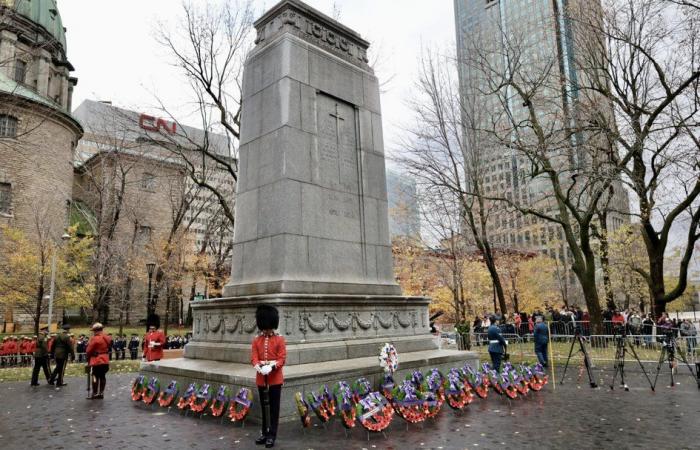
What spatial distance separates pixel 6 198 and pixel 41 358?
117 feet

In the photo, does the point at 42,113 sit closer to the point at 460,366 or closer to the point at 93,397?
the point at 93,397

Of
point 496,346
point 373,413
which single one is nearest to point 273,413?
point 373,413

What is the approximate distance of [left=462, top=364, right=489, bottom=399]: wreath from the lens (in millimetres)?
9625

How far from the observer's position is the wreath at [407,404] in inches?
297

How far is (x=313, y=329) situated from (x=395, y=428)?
8.26 feet

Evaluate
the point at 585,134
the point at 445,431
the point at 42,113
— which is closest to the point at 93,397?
the point at 445,431

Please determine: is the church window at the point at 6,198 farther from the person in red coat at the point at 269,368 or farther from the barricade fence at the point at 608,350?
the person in red coat at the point at 269,368

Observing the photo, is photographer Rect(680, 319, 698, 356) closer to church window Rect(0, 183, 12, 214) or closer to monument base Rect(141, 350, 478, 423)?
monument base Rect(141, 350, 478, 423)

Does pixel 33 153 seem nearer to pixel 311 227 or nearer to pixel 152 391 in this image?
pixel 152 391

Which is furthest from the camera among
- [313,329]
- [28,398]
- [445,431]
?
[28,398]

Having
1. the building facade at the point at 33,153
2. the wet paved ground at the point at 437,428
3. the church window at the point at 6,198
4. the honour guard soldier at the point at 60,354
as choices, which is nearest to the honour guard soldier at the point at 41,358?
the honour guard soldier at the point at 60,354

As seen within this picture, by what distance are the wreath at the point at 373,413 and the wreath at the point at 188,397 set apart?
299 centimetres

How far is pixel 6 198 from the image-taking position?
4256 centimetres

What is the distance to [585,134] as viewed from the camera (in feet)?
82.8
